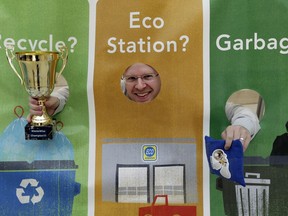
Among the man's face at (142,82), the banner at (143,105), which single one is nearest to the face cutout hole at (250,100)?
the banner at (143,105)

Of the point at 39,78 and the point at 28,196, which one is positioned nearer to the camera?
the point at 39,78

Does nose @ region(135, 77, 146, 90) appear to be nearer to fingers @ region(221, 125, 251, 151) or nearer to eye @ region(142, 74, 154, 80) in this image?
eye @ region(142, 74, 154, 80)

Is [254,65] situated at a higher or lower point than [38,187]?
higher

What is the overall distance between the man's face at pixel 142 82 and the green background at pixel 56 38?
93mm

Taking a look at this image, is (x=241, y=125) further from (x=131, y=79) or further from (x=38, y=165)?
(x=38, y=165)

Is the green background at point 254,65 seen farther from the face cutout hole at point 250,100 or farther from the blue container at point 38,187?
the blue container at point 38,187

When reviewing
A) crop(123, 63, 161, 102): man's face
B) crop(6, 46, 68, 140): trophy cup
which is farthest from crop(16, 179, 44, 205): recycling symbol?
crop(123, 63, 161, 102): man's face

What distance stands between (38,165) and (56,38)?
267 mm

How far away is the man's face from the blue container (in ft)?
0.66

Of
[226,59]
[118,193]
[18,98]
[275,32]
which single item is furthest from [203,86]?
[18,98]

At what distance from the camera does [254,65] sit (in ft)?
3.01

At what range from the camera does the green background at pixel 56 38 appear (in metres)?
0.93

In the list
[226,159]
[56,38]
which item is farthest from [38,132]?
[226,159]

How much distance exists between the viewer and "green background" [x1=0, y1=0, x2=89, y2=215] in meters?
0.93
